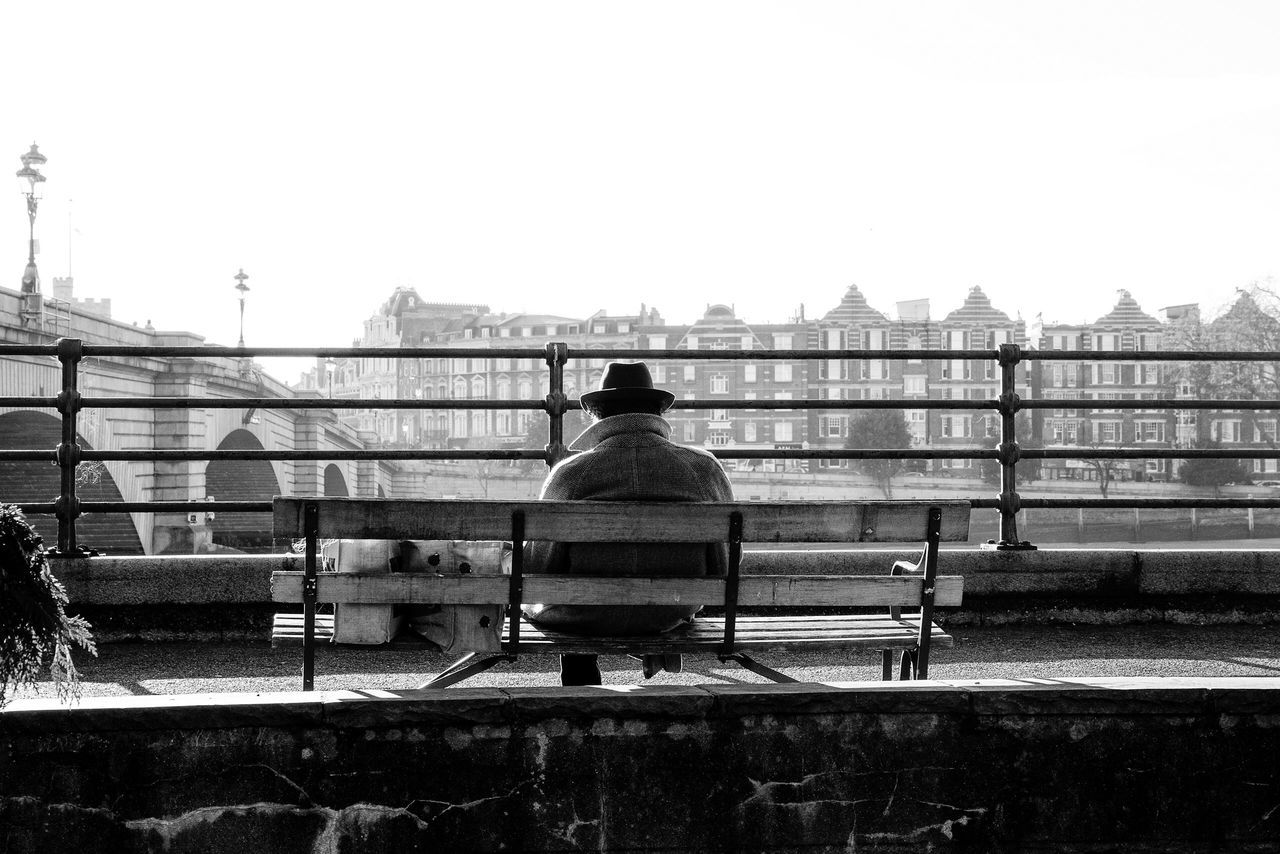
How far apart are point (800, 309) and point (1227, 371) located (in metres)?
51.8

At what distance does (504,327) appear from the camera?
11956 cm

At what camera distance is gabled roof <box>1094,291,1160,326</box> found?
293 feet

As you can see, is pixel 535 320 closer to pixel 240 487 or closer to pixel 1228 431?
pixel 1228 431

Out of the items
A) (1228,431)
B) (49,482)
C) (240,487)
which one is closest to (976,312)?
(1228,431)

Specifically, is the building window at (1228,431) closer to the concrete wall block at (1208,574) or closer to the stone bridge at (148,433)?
the stone bridge at (148,433)

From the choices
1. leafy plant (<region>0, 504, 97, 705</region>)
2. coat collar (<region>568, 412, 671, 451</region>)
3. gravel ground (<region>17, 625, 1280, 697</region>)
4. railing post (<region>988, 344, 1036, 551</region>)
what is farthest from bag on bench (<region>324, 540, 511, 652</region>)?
railing post (<region>988, 344, 1036, 551</region>)

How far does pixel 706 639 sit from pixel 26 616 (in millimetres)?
1807

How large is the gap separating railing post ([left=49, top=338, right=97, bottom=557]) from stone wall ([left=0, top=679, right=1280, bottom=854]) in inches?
124

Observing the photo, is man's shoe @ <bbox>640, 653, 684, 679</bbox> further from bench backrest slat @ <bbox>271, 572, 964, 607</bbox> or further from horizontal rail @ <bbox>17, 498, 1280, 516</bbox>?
horizontal rail @ <bbox>17, 498, 1280, 516</bbox>

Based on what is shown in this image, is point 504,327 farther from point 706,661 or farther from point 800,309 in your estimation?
point 706,661

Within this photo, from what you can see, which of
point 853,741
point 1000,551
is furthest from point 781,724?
point 1000,551

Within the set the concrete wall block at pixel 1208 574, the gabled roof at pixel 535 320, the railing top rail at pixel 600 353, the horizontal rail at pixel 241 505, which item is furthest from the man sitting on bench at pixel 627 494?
the gabled roof at pixel 535 320

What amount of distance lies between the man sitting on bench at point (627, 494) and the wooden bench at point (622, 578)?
0.09 m

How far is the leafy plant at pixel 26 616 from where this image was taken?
10.1ft
